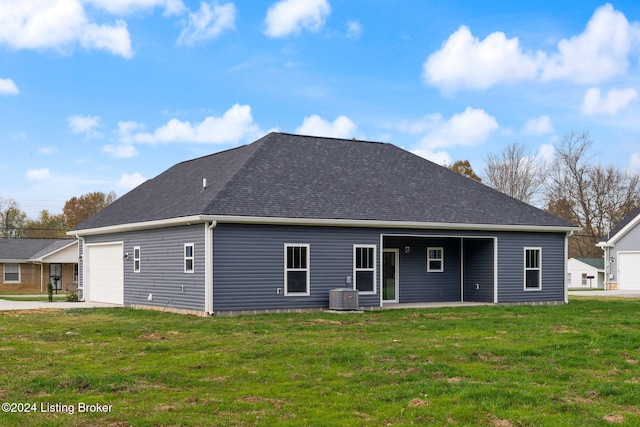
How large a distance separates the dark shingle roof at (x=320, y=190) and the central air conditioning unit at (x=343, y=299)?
2128mm

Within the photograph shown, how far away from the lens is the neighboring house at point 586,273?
175 ft

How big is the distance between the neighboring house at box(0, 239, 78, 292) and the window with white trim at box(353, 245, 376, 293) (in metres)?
28.9

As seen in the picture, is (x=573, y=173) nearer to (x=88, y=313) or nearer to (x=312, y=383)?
(x=88, y=313)

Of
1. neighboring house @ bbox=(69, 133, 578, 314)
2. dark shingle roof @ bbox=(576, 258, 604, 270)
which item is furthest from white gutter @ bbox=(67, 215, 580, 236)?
dark shingle roof @ bbox=(576, 258, 604, 270)

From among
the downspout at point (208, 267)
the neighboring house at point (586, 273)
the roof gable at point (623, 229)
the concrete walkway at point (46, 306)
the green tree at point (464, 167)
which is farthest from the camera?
the green tree at point (464, 167)

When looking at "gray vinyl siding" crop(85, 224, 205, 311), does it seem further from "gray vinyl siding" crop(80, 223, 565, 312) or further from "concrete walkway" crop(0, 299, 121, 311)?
"concrete walkway" crop(0, 299, 121, 311)

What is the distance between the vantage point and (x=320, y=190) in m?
23.2

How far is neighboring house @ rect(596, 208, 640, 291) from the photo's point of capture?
41.2m

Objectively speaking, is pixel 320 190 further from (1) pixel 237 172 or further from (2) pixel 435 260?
(2) pixel 435 260

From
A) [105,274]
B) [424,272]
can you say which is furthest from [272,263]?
[105,274]

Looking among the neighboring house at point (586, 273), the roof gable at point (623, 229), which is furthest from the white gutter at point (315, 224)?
the neighboring house at point (586, 273)

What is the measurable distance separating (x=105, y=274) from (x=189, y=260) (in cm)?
766

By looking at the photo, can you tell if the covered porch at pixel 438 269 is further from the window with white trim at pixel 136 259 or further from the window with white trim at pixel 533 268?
the window with white trim at pixel 136 259

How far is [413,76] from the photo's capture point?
2475 cm
